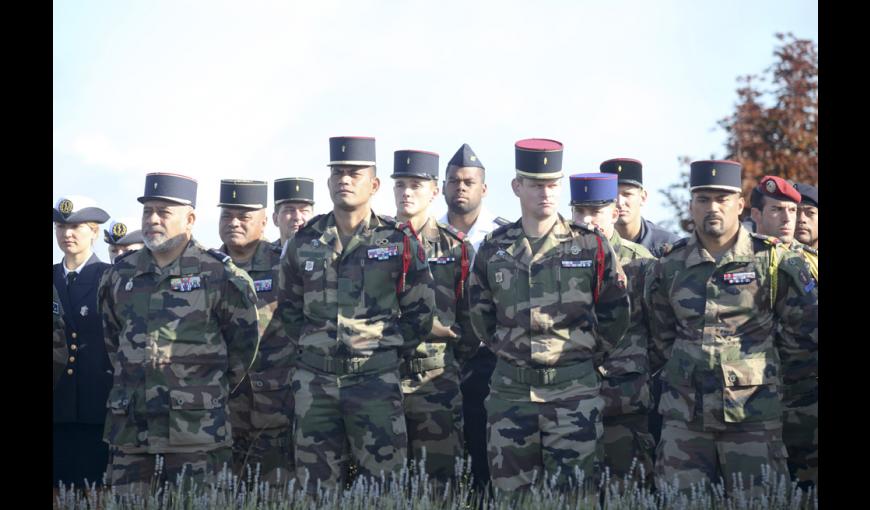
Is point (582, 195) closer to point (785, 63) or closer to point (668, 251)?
point (668, 251)

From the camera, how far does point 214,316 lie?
773cm

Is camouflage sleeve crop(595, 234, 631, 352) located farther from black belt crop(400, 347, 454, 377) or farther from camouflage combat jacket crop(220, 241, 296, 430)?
camouflage combat jacket crop(220, 241, 296, 430)

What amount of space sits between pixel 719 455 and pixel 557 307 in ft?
4.87

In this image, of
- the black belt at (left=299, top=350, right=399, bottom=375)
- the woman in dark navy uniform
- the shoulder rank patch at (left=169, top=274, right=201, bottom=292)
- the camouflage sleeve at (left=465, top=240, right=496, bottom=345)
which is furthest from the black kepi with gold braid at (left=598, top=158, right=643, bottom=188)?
the woman in dark navy uniform

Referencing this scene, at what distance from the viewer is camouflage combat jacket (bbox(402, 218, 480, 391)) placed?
8148 millimetres

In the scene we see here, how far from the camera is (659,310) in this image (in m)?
7.65

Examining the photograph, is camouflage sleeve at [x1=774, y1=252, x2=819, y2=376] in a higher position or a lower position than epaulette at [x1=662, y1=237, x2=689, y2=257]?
lower

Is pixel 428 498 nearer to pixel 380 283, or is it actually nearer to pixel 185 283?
pixel 380 283

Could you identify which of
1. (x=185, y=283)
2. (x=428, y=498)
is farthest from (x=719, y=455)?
(x=185, y=283)

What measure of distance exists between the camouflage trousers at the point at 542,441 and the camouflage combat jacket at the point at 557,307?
85 mm

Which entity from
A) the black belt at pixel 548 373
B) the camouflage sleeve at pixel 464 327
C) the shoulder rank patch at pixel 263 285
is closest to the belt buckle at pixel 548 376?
the black belt at pixel 548 373

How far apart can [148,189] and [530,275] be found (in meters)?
2.91

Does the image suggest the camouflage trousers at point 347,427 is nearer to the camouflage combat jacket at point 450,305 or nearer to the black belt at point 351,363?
the black belt at point 351,363

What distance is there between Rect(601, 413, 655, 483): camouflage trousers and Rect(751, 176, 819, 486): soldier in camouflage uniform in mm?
1030
